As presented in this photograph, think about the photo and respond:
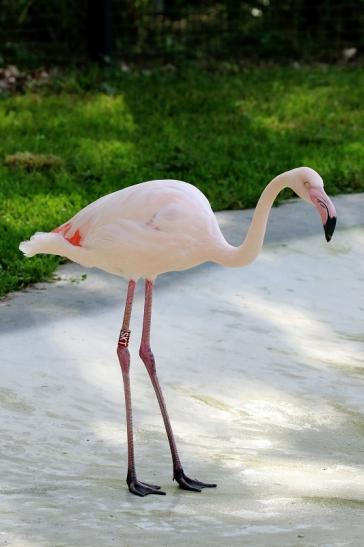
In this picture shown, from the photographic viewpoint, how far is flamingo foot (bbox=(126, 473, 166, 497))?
12.3 ft

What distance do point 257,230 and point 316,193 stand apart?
0.81 feet

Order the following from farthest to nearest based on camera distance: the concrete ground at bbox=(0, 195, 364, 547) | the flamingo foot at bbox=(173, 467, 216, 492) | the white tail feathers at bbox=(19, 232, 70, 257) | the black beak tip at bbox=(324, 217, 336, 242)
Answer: the white tail feathers at bbox=(19, 232, 70, 257), the flamingo foot at bbox=(173, 467, 216, 492), the black beak tip at bbox=(324, 217, 336, 242), the concrete ground at bbox=(0, 195, 364, 547)

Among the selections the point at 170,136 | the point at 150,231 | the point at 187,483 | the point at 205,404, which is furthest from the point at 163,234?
the point at 170,136

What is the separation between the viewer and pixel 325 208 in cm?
375

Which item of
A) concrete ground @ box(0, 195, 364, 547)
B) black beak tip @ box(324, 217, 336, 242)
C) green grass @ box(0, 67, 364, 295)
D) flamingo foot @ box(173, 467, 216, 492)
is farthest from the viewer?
green grass @ box(0, 67, 364, 295)

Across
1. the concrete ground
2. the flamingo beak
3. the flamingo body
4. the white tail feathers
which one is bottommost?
the concrete ground

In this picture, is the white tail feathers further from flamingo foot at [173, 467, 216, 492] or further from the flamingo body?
flamingo foot at [173, 467, 216, 492]

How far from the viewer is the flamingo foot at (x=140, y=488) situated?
3.75 m

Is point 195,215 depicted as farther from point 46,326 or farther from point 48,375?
point 46,326

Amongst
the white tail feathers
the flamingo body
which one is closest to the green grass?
the white tail feathers

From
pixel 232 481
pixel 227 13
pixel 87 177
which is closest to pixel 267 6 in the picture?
pixel 227 13

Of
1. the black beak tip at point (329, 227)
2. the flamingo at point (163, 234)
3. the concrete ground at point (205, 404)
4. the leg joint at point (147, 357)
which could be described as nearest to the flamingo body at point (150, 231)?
the flamingo at point (163, 234)

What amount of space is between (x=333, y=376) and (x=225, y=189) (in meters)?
2.51

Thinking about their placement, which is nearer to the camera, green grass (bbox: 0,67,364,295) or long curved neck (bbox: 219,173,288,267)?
long curved neck (bbox: 219,173,288,267)
